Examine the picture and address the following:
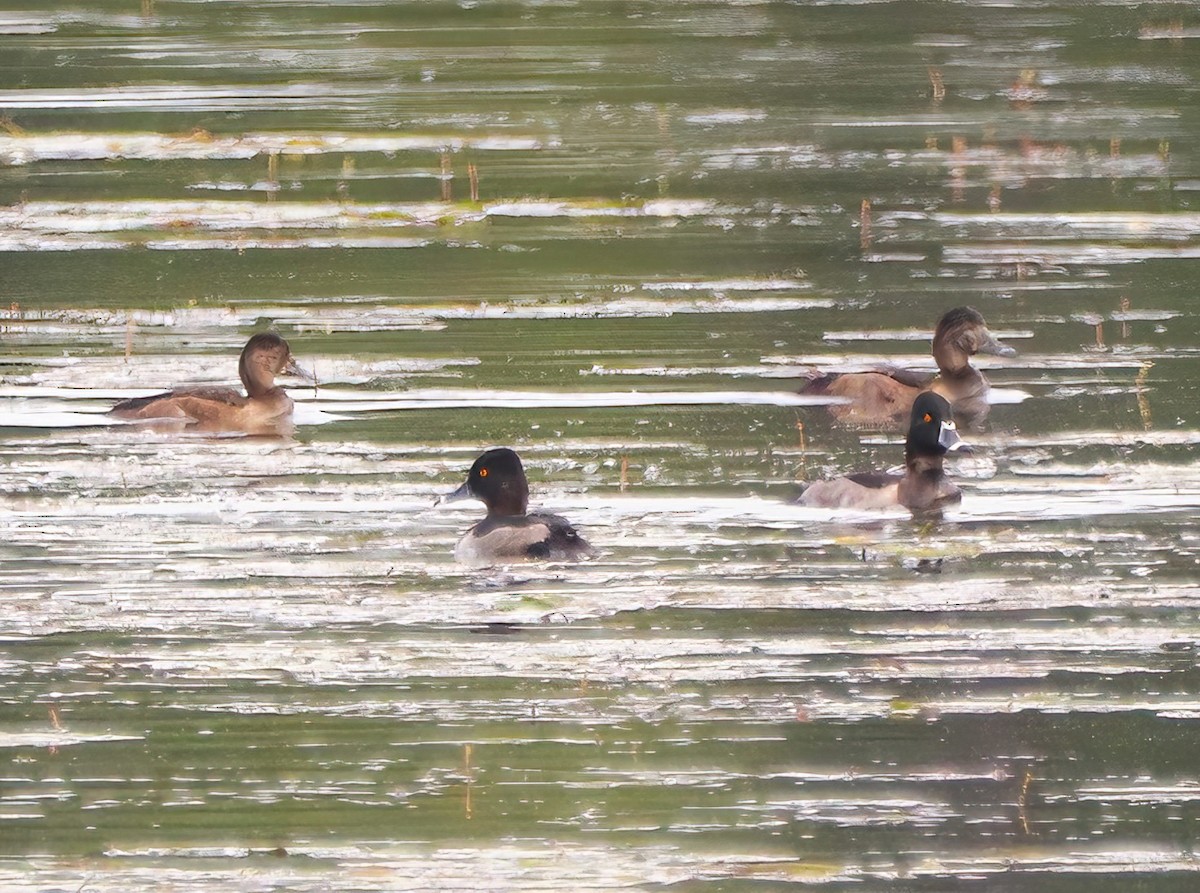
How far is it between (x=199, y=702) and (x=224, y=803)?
0.09m

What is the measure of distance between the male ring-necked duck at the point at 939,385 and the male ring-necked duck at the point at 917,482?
2cm

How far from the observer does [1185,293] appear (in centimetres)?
139

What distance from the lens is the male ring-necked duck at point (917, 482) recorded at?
126 centimetres

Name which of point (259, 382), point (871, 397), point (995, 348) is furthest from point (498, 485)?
point (995, 348)

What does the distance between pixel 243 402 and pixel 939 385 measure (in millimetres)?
640

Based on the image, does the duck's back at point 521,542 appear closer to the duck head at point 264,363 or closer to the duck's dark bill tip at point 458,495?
the duck's dark bill tip at point 458,495

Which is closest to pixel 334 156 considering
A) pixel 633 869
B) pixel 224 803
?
pixel 224 803

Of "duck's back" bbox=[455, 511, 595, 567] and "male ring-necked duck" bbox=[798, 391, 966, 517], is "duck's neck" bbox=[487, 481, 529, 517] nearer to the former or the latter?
"duck's back" bbox=[455, 511, 595, 567]

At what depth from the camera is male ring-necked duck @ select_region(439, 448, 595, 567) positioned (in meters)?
1.22

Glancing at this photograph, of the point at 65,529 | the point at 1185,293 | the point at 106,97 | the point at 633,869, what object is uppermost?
the point at 106,97

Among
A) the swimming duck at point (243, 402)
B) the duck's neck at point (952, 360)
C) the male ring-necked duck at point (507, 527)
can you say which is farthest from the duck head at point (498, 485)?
the duck's neck at point (952, 360)

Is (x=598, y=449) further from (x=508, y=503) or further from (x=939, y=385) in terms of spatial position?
(x=939, y=385)

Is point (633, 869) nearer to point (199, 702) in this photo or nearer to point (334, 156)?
point (199, 702)

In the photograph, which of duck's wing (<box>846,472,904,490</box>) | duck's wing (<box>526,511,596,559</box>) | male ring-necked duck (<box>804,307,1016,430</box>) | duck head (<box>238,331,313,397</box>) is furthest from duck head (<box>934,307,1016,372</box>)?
duck head (<box>238,331,313,397</box>)
